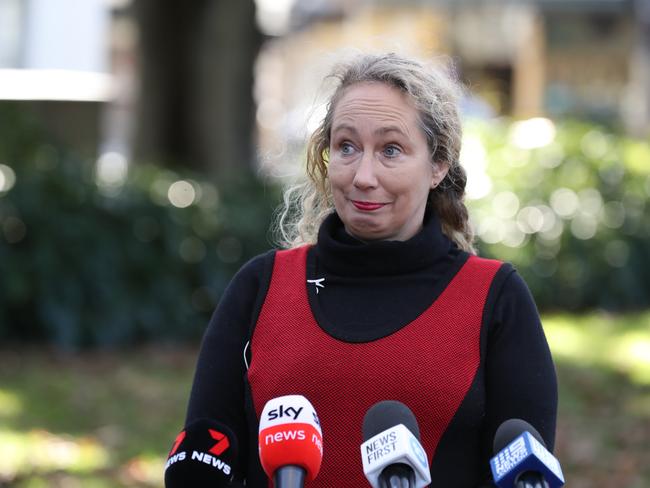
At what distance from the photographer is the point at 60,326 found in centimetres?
920

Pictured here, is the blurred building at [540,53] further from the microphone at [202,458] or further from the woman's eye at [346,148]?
the microphone at [202,458]

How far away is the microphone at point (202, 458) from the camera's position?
2816mm

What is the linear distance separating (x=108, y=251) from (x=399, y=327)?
669cm

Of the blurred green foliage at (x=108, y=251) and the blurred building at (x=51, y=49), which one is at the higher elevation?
the blurred building at (x=51, y=49)

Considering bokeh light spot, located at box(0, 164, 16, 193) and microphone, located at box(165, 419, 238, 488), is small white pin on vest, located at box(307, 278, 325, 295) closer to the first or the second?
microphone, located at box(165, 419, 238, 488)

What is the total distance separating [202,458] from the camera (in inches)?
111

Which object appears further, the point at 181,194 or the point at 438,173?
the point at 181,194

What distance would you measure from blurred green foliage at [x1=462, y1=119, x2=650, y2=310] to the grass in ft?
3.19

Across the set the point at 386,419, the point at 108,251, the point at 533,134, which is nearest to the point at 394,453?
the point at 386,419

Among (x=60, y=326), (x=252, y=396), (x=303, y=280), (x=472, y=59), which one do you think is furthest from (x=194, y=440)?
(x=472, y=59)

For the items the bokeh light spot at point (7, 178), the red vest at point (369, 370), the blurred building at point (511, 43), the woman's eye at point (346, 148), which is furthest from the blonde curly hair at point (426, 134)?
the blurred building at point (511, 43)

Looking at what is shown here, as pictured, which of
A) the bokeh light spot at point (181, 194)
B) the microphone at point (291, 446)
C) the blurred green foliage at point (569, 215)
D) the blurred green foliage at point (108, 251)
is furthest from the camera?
the blurred green foliage at point (569, 215)

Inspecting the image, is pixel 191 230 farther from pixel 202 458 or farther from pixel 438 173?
pixel 202 458

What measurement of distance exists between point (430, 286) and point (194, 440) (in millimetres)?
660
